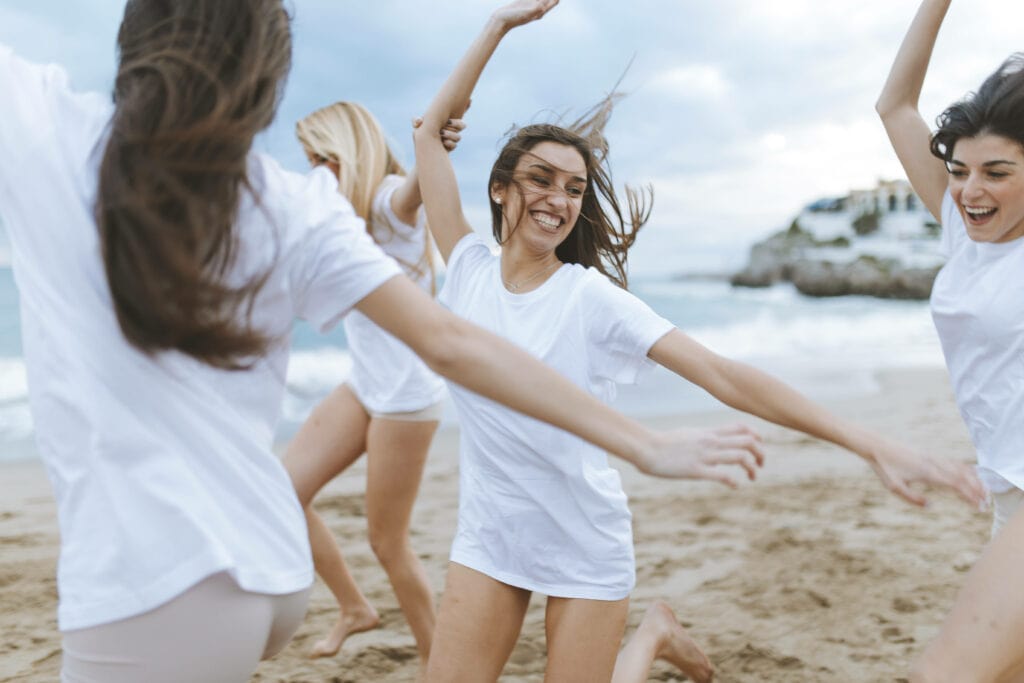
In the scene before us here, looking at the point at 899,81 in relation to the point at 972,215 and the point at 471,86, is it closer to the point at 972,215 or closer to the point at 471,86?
the point at 972,215

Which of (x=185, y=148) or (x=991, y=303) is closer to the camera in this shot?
(x=185, y=148)

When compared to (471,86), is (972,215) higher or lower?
lower

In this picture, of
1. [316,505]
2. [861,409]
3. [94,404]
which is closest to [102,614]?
[94,404]

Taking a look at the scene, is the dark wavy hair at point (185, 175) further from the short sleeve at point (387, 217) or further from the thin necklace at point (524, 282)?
the short sleeve at point (387, 217)

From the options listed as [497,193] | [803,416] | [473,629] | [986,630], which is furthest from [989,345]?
[473,629]

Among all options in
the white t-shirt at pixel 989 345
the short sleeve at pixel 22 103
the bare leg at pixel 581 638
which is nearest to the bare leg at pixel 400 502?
the bare leg at pixel 581 638

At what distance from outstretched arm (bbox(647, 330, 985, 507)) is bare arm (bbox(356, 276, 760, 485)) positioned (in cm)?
54

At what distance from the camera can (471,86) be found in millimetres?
3107

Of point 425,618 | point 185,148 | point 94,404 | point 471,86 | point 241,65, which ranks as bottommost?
point 425,618

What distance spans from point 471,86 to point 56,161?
5.96ft

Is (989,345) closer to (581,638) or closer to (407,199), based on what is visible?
(581,638)

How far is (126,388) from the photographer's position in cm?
146

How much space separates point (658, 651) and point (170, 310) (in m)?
2.50

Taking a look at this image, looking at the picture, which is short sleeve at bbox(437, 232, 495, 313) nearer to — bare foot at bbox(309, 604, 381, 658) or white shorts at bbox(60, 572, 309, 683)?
white shorts at bbox(60, 572, 309, 683)
